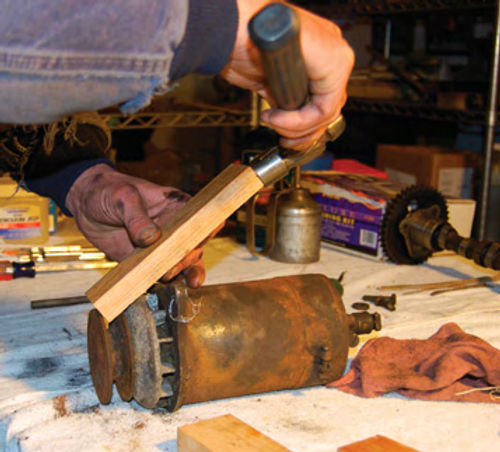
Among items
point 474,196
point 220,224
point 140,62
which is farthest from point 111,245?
point 474,196

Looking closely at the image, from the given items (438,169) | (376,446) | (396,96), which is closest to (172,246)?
(376,446)

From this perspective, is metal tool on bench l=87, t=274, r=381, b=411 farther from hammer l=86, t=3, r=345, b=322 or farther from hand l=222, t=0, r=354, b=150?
hand l=222, t=0, r=354, b=150

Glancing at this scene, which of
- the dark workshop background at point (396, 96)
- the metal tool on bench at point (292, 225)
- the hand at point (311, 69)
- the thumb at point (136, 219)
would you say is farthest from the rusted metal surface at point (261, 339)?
the dark workshop background at point (396, 96)

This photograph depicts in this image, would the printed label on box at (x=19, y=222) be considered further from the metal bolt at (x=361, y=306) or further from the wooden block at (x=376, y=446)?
the wooden block at (x=376, y=446)

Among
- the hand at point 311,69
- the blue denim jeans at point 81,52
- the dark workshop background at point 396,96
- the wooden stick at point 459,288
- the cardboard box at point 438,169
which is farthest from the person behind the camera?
the cardboard box at point 438,169

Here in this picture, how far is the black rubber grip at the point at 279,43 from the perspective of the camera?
63 centimetres

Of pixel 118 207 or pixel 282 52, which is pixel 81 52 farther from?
pixel 118 207

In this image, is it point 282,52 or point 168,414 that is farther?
point 168,414

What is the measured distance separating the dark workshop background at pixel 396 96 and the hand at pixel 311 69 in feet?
3.46

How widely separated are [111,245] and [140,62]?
1.97ft

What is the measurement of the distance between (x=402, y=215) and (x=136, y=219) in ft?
2.87

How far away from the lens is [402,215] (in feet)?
5.64

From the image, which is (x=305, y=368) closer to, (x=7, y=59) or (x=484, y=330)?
(x=484, y=330)

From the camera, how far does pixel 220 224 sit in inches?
39.9
